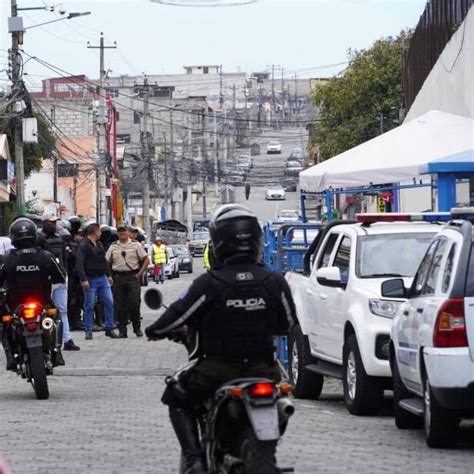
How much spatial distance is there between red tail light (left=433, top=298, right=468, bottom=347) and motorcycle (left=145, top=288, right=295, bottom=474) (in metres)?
3.03

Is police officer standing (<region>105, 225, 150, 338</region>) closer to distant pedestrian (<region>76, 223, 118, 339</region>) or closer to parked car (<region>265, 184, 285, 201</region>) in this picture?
distant pedestrian (<region>76, 223, 118, 339</region>)

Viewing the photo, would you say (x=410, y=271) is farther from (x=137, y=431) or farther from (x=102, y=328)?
(x=102, y=328)

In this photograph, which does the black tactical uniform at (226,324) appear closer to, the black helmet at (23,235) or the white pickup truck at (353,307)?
the white pickup truck at (353,307)

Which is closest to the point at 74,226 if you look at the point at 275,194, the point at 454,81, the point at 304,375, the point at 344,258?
the point at 454,81

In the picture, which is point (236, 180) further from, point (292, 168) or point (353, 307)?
point (353, 307)

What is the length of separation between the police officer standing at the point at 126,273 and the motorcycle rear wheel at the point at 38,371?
409 inches

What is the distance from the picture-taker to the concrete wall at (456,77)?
92.3ft

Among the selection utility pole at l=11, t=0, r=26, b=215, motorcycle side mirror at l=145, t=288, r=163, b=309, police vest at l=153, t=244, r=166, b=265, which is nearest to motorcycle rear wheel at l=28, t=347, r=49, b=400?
motorcycle side mirror at l=145, t=288, r=163, b=309

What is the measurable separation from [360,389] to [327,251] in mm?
2333

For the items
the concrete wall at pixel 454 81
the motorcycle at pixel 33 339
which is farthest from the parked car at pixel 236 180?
the motorcycle at pixel 33 339

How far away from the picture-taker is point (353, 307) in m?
13.2

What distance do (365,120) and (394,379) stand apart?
55.6m

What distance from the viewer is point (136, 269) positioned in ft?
81.3

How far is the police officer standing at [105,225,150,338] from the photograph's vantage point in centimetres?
2472
